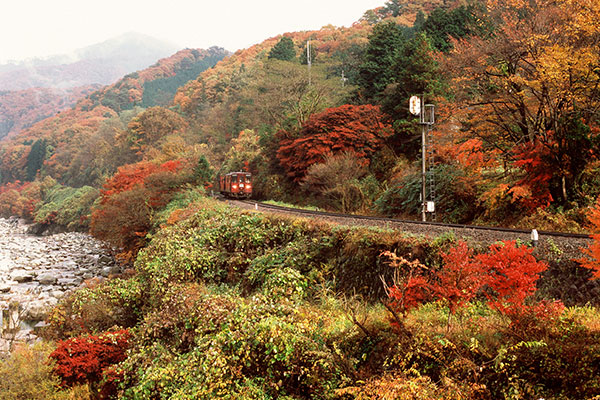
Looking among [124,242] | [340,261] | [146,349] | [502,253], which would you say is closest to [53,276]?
[124,242]

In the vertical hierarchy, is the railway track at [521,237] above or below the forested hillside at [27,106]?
below

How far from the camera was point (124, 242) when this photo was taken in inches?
961

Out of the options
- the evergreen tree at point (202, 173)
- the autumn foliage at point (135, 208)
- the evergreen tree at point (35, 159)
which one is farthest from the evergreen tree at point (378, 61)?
the evergreen tree at point (35, 159)

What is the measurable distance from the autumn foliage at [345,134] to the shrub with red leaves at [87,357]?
46.7ft

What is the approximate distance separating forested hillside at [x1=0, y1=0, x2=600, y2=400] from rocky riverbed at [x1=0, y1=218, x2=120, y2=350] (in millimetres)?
3108

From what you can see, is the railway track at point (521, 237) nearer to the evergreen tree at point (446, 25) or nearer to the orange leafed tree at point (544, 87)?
the orange leafed tree at point (544, 87)

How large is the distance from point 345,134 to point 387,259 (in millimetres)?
14065

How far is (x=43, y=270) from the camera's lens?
84.1 ft

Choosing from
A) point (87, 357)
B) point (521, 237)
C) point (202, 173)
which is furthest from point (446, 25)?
point (87, 357)

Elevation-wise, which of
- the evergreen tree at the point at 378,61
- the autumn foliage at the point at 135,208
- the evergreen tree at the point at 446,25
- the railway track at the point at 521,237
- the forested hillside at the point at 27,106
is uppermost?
the forested hillside at the point at 27,106

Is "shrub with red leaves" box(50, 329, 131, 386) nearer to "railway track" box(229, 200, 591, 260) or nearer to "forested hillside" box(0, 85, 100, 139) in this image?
"railway track" box(229, 200, 591, 260)

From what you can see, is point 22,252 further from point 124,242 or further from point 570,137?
point 570,137

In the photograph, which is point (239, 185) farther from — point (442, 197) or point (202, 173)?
point (442, 197)

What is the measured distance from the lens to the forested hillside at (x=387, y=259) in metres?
5.68
